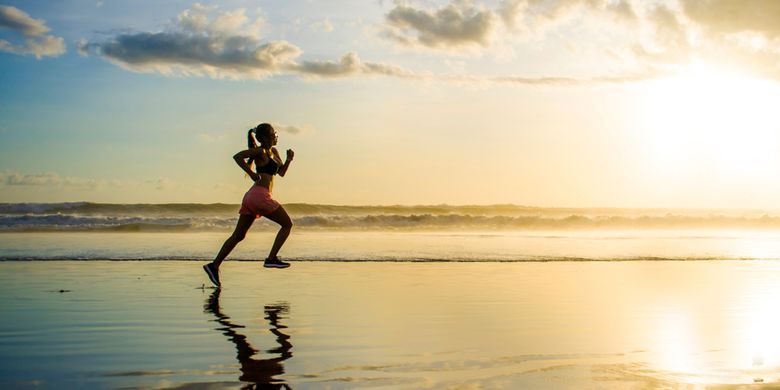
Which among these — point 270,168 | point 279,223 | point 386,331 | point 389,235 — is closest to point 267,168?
point 270,168

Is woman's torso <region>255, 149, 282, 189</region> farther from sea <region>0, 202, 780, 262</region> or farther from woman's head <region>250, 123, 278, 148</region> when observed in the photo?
sea <region>0, 202, 780, 262</region>

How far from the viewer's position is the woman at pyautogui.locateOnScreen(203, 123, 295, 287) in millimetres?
10883

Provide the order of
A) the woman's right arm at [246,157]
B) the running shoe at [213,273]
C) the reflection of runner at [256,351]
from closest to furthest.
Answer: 1. the reflection of runner at [256,351]
2. the running shoe at [213,273]
3. the woman's right arm at [246,157]

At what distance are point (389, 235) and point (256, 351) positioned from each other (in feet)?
73.8

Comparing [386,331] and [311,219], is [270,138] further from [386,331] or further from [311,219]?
[311,219]

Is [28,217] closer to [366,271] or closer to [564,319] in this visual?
[366,271]

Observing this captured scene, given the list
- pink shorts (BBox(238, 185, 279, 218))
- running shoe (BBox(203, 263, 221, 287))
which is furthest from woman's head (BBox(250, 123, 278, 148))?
running shoe (BBox(203, 263, 221, 287))

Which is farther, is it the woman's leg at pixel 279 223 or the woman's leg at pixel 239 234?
the woman's leg at pixel 279 223

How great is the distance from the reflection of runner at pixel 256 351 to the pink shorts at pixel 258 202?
275 cm

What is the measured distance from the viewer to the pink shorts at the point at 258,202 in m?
10.9

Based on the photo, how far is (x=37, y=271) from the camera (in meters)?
12.9

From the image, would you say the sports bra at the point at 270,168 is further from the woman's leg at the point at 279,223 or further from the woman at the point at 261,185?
the woman's leg at the point at 279,223

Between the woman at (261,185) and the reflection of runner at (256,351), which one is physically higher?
the woman at (261,185)

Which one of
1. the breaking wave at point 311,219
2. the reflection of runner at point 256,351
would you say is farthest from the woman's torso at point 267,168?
the breaking wave at point 311,219
